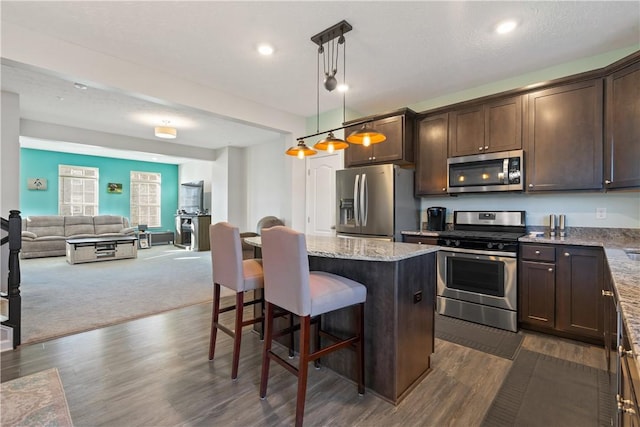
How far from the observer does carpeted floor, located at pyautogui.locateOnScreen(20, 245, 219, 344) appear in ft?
10.1

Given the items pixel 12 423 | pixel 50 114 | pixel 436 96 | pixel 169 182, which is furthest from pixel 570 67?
pixel 169 182

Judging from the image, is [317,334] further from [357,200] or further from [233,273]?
[357,200]

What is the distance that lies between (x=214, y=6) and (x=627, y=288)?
2874 millimetres

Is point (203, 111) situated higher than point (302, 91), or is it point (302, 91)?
point (302, 91)

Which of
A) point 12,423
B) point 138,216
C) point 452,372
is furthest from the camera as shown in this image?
point 138,216

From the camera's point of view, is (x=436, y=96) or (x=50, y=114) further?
(x=50, y=114)

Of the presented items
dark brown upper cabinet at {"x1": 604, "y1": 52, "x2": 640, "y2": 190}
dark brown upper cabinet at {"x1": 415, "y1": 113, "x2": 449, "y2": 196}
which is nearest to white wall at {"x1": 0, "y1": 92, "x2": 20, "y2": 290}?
dark brown upper cabinet at {"x1": 415, "y1": 113, "x2": 449, "y2": 196}

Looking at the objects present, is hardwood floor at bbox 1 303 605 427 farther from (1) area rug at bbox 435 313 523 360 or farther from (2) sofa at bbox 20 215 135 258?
(2) sofa at bbox 20 215 135 258

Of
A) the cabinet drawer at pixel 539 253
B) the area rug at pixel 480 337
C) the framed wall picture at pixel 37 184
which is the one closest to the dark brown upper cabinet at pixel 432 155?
the cabinet drawer at pixel 539 253

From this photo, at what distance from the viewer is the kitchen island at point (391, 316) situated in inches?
Result: 72.1

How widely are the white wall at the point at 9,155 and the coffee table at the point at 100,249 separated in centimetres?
288

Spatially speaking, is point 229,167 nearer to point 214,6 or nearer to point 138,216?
point 138,216

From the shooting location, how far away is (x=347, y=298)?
5.85 ft

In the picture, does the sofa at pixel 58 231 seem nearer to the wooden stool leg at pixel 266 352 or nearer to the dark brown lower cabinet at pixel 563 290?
the wooden stool leg at pixel 266 352
